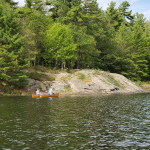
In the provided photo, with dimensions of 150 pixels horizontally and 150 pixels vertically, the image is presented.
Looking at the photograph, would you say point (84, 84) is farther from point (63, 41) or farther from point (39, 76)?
point (63, 41)

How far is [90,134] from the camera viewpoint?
564 inches

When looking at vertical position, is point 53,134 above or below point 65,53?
below

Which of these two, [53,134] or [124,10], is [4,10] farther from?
[124,10]

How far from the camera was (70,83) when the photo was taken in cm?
5116

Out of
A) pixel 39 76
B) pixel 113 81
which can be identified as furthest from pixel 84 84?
pixel 39 76

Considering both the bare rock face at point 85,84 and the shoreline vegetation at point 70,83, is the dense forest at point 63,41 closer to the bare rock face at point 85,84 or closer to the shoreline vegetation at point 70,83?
the shoreline vegetation at point 70,83

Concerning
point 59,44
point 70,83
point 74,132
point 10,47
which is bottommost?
point 74,132

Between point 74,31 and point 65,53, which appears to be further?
point 74,31

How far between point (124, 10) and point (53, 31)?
56429 millimetres

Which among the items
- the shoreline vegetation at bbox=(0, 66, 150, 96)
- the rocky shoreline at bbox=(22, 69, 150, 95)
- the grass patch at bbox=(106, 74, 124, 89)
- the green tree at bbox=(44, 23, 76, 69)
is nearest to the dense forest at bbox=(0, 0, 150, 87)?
the green tree at bbox=(44, 23, 76, 69)

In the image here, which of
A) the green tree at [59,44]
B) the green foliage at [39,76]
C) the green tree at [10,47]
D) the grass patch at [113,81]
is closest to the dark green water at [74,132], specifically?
the green tree at [10,47]

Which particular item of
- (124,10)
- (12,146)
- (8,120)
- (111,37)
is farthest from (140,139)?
(124,10)

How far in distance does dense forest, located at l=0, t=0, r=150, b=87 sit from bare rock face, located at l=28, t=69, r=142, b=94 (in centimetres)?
436

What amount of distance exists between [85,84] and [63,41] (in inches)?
560
